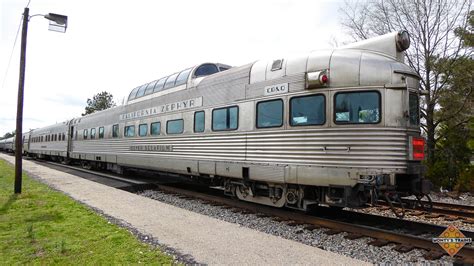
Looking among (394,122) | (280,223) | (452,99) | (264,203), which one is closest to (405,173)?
(394,122)

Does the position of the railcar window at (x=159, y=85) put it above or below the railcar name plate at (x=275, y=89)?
above

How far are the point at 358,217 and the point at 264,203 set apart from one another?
6.88 feet

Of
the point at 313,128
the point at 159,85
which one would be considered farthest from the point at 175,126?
the point at 313,128

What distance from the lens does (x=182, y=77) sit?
12086 millimetres

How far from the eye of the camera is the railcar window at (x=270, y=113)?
26.3 ft

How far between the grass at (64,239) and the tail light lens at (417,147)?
4.87 metres

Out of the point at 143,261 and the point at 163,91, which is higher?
the point at 163,91

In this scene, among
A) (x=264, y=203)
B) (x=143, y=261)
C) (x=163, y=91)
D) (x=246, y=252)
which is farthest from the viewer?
(x=163, y=91)

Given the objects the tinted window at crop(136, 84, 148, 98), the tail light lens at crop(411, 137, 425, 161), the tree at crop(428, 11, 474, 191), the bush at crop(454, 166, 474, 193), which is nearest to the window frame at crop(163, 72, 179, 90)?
the tinted window at crop(136, 84, 148, 98)

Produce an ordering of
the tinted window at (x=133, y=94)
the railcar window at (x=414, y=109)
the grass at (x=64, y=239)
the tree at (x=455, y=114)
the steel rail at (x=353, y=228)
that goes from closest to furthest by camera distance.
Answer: the grass at (x=64, y=239)
the steel rail at (x=353, y=228)
the railcar window at (x=414, y=109)
the tinted window at (x=133, y=94)
the tree at (x=455, y=114)

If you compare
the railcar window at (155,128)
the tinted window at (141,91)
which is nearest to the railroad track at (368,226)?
the railcar window at (155,128)

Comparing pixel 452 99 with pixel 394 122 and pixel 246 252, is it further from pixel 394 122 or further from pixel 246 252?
pixel 246 252

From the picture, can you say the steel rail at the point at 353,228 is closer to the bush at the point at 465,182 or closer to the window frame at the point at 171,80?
the window frame at the point at 171,80

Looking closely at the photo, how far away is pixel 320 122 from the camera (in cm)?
727
